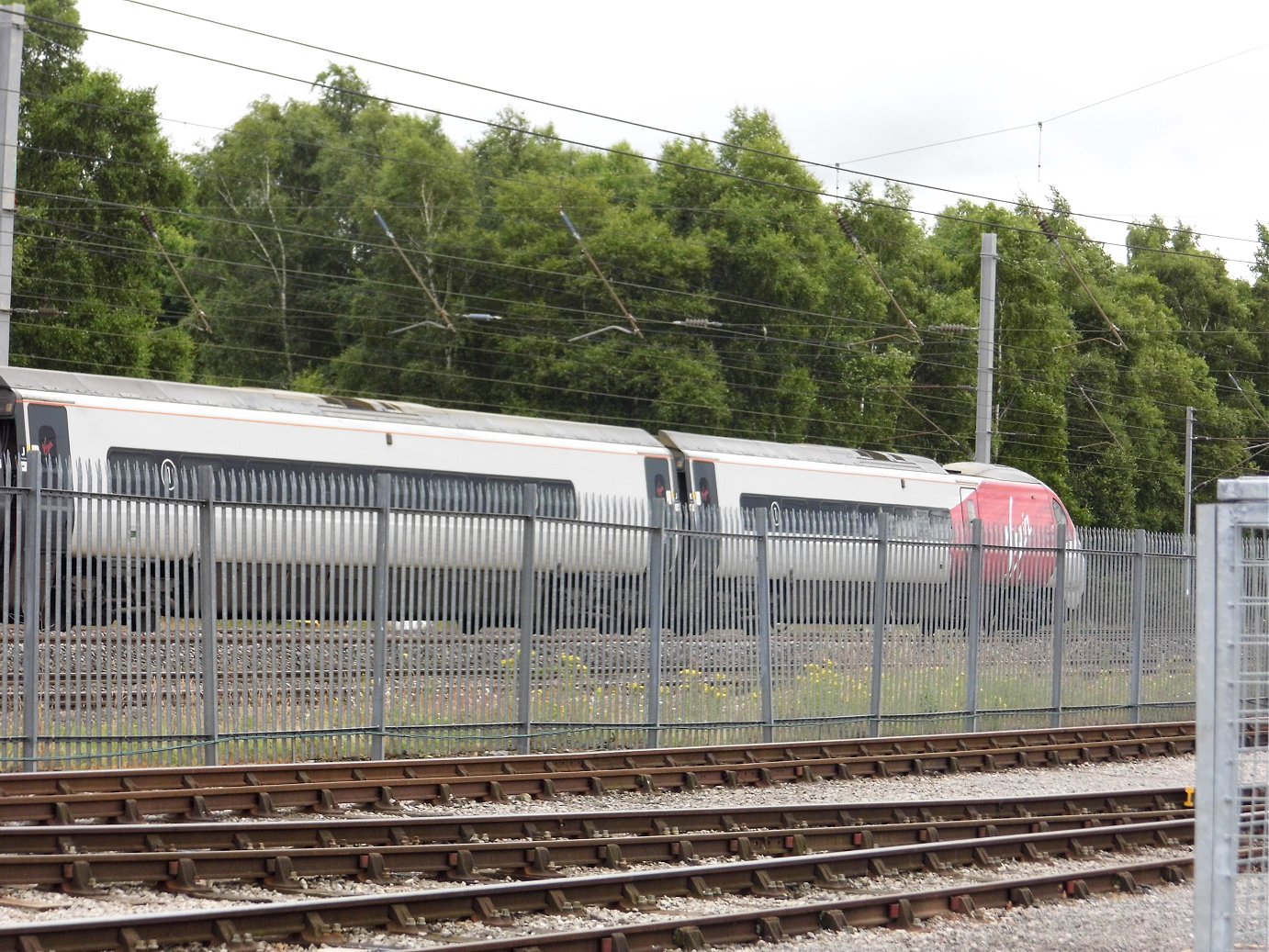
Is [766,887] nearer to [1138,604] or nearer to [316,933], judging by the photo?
[316,933]

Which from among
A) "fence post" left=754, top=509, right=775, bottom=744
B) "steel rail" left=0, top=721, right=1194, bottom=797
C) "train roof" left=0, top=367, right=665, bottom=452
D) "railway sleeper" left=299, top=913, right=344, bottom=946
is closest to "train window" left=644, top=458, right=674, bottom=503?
"train roof" left=0, top=367, right=665, bottom=452

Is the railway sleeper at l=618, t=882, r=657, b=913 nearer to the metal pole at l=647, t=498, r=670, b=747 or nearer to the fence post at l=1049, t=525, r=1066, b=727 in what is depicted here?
the metal pole at l=647, t=498, r=670, b=747

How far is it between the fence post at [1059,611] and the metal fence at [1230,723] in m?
13.4

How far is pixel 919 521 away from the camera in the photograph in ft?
56.6

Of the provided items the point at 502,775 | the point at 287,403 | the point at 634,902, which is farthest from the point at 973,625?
the point at 287,403

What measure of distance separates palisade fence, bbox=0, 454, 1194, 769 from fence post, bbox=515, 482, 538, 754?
0.09 ft

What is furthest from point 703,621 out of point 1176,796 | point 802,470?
point 802,470

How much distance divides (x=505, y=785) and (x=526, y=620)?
7.29 ft

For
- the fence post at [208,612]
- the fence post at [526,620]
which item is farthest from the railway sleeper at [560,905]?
the fence post at [526,620]

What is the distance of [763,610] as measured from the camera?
51.6 ft

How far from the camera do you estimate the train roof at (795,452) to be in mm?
27750

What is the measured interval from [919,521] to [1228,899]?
12.1m

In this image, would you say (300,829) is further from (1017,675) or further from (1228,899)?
(1017,675)

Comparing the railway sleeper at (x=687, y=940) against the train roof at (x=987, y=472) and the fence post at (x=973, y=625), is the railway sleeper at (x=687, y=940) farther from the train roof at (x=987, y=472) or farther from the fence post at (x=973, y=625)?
the train roof at (x=987, y=472)
